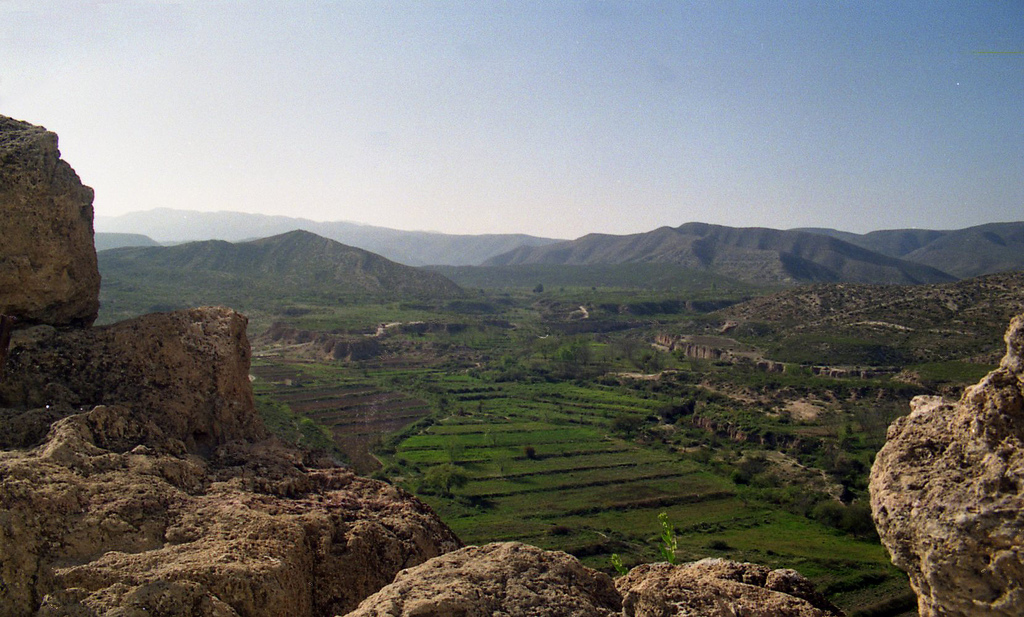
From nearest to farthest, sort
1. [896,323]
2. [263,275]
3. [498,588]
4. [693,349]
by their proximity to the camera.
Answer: [498,588] → [896,323] → [693,349] → [263,275]

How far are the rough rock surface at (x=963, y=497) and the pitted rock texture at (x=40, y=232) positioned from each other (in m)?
11.2

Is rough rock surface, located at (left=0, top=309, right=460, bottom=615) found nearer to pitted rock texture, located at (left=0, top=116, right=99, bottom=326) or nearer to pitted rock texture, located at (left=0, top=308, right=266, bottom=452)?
pitted rock texture, located at (left=0, top=308, right=266, bottom=452)

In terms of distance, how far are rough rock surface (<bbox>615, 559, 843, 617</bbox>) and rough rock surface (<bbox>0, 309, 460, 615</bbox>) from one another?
11.2 ft

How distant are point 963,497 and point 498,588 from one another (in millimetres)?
3961

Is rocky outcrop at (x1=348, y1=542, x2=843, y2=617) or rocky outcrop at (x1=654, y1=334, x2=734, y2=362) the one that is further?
rocky outcrop at (x1=654, y1=334, x2=734, y2=362)

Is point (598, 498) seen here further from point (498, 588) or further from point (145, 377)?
point (498, 588)

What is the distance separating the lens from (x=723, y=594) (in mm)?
5812

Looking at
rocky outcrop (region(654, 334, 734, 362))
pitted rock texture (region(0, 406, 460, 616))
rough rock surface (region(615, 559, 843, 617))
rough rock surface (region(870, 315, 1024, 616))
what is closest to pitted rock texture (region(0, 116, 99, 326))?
pitted rock texture (region(0, 406, 460, 616))

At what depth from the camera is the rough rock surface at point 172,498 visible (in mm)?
6070

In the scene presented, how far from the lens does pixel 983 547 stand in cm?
460

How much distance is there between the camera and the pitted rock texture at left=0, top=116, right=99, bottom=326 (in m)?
9.42

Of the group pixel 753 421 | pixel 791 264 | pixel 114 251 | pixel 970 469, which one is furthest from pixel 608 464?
pixel 791 264

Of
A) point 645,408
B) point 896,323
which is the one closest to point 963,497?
point 645,408

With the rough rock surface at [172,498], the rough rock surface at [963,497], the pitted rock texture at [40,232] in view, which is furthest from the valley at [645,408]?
the rough rock surface at [963,497]
